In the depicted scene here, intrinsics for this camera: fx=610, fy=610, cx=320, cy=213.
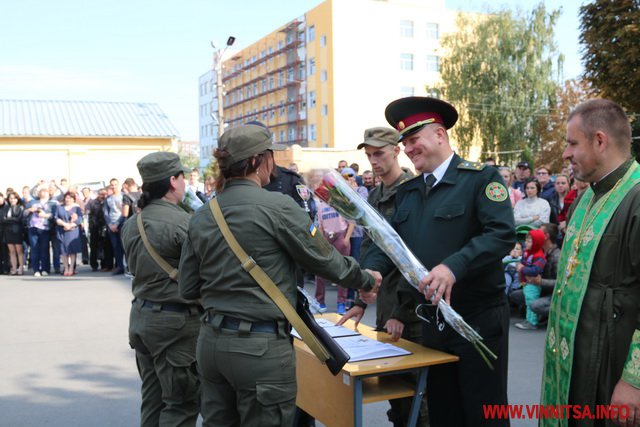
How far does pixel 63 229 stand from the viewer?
13.8 meters

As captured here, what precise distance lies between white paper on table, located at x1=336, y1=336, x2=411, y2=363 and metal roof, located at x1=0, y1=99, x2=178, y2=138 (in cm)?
2328

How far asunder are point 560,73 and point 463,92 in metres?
6.01

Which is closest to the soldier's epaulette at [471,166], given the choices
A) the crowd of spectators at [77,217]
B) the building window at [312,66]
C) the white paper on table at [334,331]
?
the white paper on table at [334,331]

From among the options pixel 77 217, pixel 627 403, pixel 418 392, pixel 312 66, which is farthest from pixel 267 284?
pixel 312 66

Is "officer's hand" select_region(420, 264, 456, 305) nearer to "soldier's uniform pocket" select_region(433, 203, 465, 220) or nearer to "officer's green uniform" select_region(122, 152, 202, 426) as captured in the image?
"soldier's uniform pocket" select_region(433, 203, 465, 220)

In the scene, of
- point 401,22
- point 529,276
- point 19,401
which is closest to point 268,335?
point 19,401

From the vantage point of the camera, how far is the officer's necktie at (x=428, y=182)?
10.8 feet

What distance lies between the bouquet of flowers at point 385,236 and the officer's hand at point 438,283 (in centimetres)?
6

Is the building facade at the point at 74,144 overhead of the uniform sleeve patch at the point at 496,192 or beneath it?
overhead

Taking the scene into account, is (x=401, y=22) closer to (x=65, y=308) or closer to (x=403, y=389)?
(x=65, y=308)

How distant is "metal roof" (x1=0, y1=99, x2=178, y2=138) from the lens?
81.5ft

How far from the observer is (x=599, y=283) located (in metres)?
2.57

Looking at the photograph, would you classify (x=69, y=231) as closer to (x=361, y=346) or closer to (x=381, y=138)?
(x=381, y=138)

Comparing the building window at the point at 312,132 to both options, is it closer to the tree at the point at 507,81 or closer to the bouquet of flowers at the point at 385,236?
the tree at the point at 507,81
